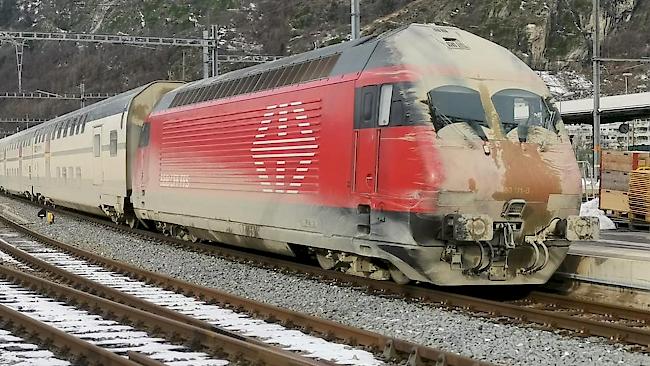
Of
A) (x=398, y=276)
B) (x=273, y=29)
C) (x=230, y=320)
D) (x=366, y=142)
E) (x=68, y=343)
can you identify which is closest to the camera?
(x=68, y=343)

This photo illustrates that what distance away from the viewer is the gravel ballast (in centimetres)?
741

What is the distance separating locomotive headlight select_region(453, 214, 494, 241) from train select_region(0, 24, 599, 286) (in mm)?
15

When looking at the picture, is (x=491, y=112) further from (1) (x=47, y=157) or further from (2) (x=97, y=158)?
(1) (x=47, y=157)

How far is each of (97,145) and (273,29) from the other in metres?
101

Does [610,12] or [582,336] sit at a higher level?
[610,12]

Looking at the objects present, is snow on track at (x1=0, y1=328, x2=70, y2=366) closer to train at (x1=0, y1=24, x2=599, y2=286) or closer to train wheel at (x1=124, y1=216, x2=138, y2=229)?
train at (x1=0, y1=24, x2=599, y2=286)

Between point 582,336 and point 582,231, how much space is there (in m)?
2.00

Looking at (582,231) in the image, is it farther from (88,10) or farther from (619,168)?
(88,10)

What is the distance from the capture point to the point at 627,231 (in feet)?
64.3

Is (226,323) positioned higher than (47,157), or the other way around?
(47,157)

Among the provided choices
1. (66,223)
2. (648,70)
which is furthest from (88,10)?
(66,223)

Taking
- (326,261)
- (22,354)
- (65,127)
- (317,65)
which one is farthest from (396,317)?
(65,127)

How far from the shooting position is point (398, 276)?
10.5 metres

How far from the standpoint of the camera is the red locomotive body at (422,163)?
9477mm
